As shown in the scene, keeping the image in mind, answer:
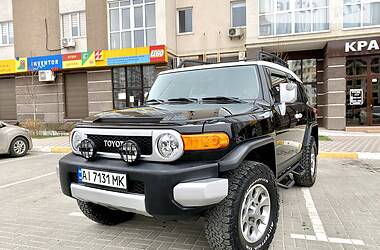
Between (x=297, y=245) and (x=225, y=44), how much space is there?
1495 cm

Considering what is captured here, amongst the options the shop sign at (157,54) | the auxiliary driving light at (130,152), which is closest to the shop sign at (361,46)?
the shop sign at (157,54)

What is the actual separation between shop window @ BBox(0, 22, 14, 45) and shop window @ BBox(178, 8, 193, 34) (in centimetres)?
1062

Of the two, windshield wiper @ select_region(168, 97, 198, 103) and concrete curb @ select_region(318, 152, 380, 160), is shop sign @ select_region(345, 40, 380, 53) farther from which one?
windshield wiper @ select_region(168, 97, 198, 103)

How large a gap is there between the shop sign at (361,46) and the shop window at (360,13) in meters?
0.80

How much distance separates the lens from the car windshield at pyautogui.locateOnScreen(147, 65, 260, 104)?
366 centimetres

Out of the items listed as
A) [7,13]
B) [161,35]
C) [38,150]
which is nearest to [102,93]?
[161,35]

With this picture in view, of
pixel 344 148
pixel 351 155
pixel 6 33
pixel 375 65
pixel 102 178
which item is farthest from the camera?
pixel 6 33

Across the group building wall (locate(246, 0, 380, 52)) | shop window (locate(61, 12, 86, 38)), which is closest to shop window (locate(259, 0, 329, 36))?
building wall (locate(246, 0, 380, 52))

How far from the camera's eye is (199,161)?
8.50 ft

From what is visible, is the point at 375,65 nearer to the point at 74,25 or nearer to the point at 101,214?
the point at 101,214

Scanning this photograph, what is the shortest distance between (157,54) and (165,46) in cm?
57

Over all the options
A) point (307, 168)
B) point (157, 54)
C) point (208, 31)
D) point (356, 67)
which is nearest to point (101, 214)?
point (307, 168)

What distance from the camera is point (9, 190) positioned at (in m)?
5.72

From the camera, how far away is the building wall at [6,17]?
19.4m
